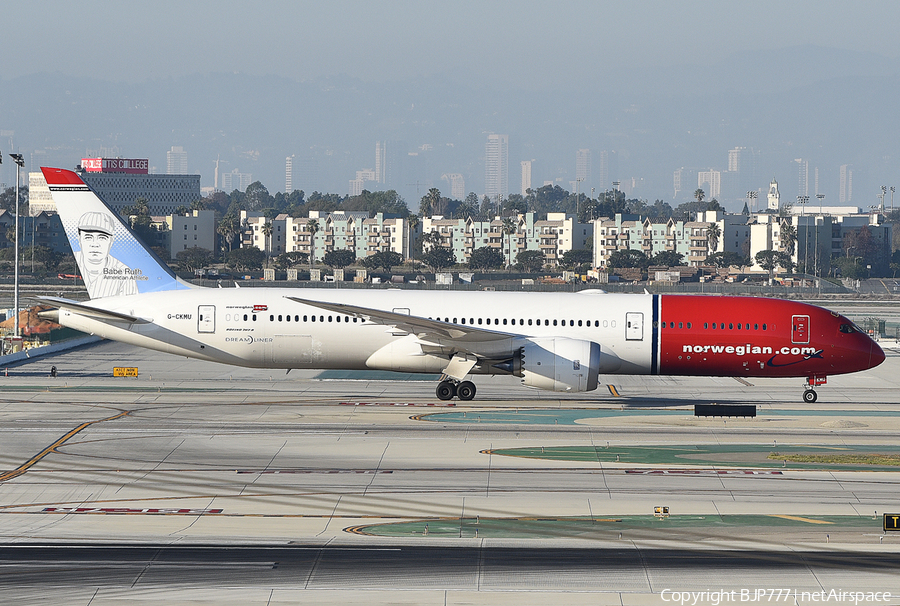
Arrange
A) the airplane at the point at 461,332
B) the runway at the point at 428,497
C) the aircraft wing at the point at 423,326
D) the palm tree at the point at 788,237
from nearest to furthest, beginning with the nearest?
the runway at the point at 428,497, the aircraft wing at the point at 423,326, the airplane at the point at 461,332, the palm tree at the point at 788,237

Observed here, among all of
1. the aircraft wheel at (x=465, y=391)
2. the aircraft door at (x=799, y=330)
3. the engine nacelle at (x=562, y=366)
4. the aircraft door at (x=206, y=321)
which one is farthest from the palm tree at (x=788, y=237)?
the aircraft door at (x=206, y=321)

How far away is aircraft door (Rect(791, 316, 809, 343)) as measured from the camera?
40656mm

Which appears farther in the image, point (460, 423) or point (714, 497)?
point (460, 423)

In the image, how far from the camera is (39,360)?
2195 inches

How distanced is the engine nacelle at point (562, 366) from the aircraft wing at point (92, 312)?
619 inches

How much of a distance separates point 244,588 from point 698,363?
25978 millimetres

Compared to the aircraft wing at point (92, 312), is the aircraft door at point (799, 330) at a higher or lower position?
lower

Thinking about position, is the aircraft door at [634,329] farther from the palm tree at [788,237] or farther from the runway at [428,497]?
the palm tree at [788,237]

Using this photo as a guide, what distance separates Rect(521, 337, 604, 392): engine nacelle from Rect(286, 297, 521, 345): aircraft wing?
1545 mm

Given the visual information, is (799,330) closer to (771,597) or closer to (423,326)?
(423,326)

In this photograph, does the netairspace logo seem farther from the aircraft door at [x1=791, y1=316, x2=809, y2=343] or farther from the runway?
the aircraft door at [x1=791, y1=316, x2=809, y2=343]

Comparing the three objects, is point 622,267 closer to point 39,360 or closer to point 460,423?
point 39,360

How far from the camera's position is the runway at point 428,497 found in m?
19.4

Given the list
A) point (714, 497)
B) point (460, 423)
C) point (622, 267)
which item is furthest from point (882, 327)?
point (622, 267)
